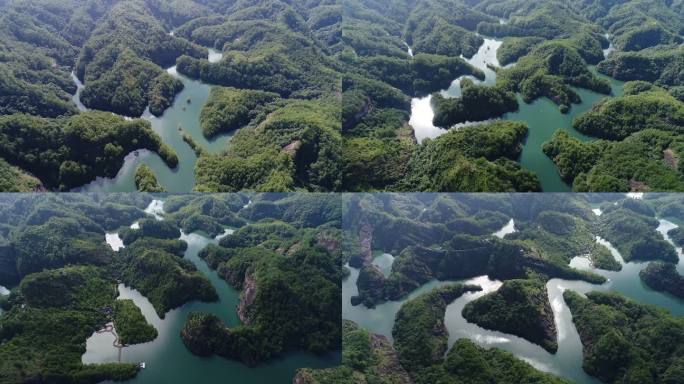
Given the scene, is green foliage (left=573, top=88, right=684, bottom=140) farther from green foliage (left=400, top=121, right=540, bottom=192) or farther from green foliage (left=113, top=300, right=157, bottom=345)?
green foliage (left=113, top=300, right=157, bottom=345)

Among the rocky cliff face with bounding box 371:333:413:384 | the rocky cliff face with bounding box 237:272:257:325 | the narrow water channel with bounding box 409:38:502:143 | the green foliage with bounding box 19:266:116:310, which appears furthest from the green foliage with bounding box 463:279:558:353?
the green foliage with bounding box 19:266:116:310

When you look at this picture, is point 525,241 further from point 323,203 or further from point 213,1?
point 213,1

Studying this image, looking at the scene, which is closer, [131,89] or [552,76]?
[131,89]

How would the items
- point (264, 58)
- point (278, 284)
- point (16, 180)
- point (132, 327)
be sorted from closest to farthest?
1. point (132, 327)
2. point (278, 284)
3. point (16, 180)
4. point (264, 58)

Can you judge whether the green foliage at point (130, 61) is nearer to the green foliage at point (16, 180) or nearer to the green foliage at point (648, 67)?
the green foliage at point (16, 180)

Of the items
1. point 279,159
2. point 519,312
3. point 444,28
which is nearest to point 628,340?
point 519,312

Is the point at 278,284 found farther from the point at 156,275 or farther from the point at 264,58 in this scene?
the point at 264,58
